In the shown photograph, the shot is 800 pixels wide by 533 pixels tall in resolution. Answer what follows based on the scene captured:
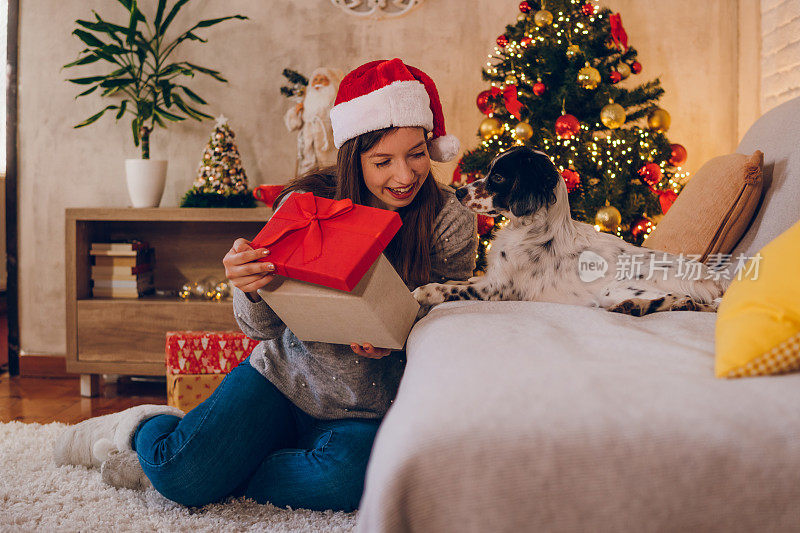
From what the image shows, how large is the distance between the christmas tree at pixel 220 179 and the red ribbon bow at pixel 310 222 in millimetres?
1837

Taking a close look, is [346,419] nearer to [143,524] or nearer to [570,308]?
[143,524]

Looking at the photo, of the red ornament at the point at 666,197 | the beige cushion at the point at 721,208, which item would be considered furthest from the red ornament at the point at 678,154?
the beige cushion at the point at 721,208

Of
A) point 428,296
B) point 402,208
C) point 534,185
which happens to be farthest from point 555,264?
point 402,208

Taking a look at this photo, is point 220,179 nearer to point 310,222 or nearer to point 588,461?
point 310,222

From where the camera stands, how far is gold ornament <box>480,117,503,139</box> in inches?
101

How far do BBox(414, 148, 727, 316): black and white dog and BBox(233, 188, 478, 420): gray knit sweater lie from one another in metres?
0.19

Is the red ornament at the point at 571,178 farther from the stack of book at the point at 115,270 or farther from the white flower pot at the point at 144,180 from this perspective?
the stack of book at the point at 115,270

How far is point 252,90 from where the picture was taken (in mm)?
3141

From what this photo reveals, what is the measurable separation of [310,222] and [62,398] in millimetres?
2266

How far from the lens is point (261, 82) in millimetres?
3137

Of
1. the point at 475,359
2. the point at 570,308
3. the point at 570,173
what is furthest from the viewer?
the point at 570,173

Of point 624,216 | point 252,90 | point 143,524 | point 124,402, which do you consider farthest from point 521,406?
point 252,90

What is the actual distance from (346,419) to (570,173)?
146cm

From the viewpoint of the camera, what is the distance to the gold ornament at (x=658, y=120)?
261 cm
